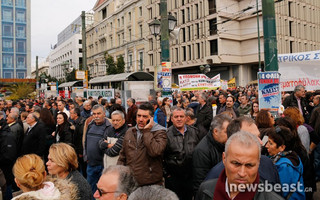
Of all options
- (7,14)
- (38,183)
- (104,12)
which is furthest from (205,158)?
(104,12)

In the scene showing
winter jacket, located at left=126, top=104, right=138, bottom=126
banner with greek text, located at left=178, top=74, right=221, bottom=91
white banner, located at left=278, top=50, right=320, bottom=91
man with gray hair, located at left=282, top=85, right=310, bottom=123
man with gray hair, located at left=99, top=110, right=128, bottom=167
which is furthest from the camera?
banner with greek text, located at left=178, top=74, right=221, bottom=91

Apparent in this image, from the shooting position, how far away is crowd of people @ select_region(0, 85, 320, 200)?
2102mm

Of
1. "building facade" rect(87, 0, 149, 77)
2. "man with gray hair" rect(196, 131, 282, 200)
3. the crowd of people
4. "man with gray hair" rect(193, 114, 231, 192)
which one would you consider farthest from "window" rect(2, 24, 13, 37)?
"man with gray hair" rect(196, 131, 282, 200)

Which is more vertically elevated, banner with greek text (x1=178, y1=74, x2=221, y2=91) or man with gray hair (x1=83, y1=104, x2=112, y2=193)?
banner with greek text (x1=178, y1=74, x2=221, y2=91)

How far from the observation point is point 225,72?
139 ft

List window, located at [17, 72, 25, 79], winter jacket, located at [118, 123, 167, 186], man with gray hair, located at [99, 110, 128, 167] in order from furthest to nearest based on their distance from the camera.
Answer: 1. window, located at [17, 72, 25, 79]
2. man with gray hair, located at [99, 110, 128, 167]
3. winter jacket, located at [118, 123, 167, 186]

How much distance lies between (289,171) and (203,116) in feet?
14.8

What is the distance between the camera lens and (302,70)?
909 cm

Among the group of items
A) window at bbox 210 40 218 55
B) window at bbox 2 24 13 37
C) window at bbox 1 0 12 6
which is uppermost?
window at bbox 1 0 12 6

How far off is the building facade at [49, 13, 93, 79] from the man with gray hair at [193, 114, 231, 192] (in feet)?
214

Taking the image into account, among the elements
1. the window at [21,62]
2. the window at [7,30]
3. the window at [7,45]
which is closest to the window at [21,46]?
the window at [7,45]

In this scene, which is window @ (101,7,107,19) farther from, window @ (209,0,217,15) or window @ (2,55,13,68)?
window @ (209,0,217,15)

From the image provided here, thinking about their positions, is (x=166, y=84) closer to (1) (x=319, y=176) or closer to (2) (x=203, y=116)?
(2) (x=203, y=116)

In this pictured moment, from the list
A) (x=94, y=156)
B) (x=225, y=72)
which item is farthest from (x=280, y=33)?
(x=94, y=156)
